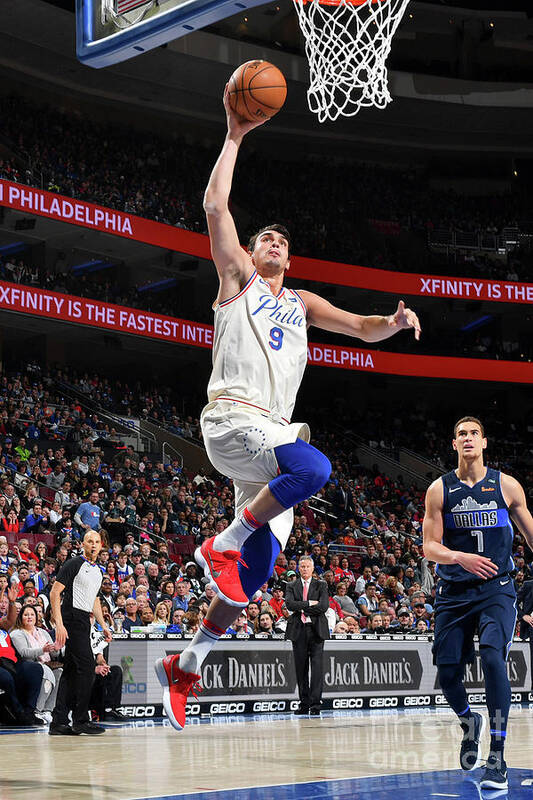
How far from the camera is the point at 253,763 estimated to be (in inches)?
273

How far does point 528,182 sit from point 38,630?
102 feet

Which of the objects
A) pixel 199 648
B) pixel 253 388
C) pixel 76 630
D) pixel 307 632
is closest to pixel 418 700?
pixel 307 632

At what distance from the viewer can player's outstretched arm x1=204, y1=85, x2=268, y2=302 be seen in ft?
17.3

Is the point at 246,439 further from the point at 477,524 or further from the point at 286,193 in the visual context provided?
the point at 286,193

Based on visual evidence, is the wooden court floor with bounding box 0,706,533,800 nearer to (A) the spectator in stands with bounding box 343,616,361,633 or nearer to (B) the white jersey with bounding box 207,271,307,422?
(B) the white jersey with bounding box 207,271,307,422

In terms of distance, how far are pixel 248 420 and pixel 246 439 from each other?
0.11 metres

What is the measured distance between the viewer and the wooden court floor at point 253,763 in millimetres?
5426

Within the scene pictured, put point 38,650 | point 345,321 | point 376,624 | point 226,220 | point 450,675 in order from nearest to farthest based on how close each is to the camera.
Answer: point 226,220 < point 345,321 < point 450,675 < point 38,650 < point 376,624

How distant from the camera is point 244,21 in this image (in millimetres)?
32219

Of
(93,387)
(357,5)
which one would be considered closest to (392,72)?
(93,387)

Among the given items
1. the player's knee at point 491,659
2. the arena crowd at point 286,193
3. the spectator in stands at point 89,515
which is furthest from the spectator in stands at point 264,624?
the arena crowd at point 286,193

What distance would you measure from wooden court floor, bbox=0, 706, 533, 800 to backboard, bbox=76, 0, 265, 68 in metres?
4.73

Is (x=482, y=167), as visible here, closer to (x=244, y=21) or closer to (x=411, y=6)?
(x=411, y=6)

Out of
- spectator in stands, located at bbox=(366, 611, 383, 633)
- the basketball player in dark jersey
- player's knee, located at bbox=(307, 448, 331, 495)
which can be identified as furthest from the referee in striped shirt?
spectator in stands, located at bbox=(366, 611, 383, 633)
